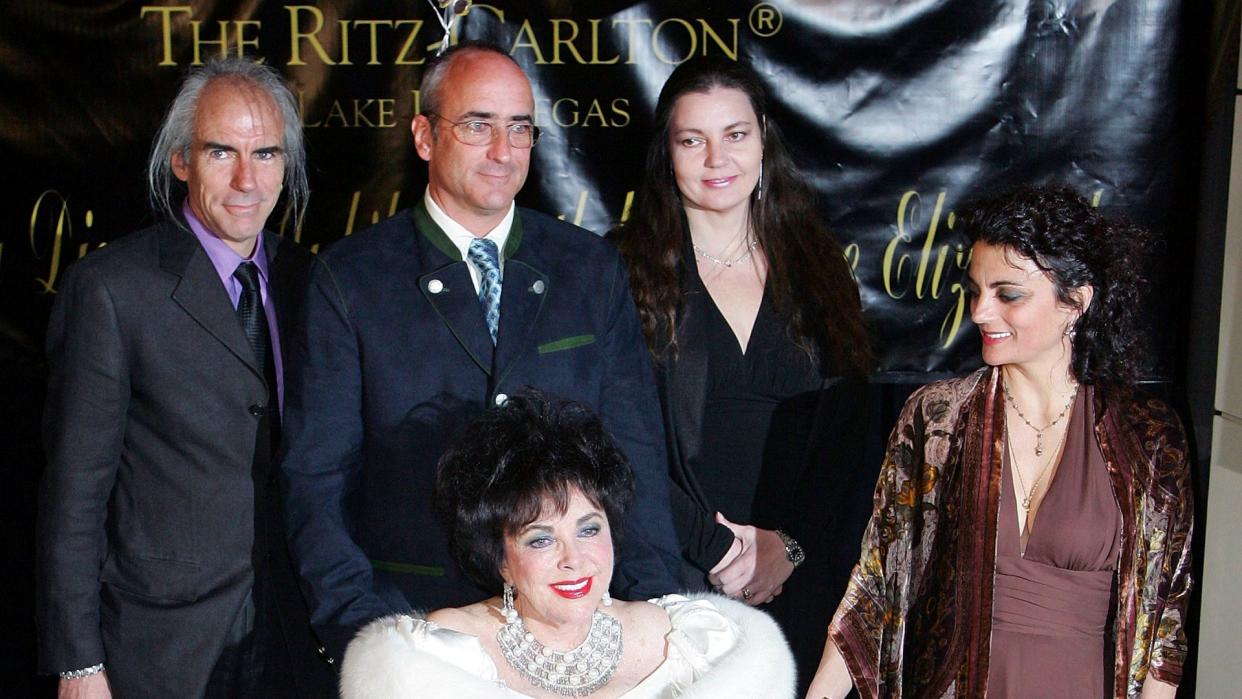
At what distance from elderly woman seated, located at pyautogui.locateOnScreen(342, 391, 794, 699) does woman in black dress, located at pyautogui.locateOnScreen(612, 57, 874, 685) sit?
0.61 m

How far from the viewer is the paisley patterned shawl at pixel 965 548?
2.54 meters

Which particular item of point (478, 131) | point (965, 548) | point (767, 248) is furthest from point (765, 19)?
point (965, 548)

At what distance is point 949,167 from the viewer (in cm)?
377

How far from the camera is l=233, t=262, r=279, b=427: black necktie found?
110 inches

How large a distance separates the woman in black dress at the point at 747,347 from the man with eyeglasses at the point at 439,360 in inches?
14.6

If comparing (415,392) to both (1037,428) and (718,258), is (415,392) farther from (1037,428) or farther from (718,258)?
(1037,428)

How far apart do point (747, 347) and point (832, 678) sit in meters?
0.77

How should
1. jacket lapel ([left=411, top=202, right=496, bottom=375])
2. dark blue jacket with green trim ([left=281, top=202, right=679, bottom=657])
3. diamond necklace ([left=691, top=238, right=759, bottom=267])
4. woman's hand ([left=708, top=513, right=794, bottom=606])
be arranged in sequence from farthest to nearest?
1. diamond necklace ([left=691, top=238, right=759, bottom=267])
2. woman's hand ([left=708, top=513, right=794, bottom=606])
3. jacket lapel ([left=411, top=202, right=496, bottom=375])
4. dark blue jacket with green trim ([left=281, top=202, right=679, bottom=657])

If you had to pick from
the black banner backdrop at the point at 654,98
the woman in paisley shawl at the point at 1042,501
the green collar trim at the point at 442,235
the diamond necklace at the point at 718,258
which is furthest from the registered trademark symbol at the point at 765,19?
the green collar trim at the point at 442,235

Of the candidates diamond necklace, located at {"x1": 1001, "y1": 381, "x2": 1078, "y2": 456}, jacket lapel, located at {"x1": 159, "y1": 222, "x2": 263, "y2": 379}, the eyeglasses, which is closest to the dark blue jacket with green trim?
the eyeglasses

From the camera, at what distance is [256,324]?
2.82 meters

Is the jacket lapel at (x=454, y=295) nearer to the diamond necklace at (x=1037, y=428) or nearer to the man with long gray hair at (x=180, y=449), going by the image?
the man with long gray hair at (x=180, y=449)

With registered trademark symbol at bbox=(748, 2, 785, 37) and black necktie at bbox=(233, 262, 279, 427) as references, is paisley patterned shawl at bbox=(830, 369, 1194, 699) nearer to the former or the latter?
black necktie at bbox=(233, 262, 279, 427)

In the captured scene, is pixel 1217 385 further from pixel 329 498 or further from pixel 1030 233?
pixel 329 498
